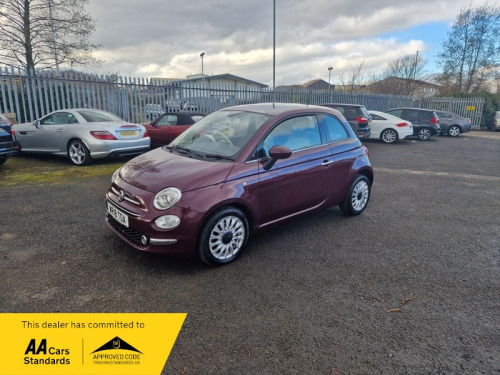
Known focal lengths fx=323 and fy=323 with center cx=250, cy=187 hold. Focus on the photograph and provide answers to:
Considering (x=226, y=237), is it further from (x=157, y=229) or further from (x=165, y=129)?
(x=165, y=129)

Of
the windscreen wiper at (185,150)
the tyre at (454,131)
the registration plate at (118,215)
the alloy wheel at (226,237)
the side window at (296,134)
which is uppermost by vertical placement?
the side window at (296,134)

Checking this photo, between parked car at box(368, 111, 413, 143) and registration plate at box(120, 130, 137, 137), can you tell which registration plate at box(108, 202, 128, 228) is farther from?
parked car at box(368, 111, 413, 143)

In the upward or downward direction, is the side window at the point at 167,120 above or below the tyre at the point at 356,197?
above

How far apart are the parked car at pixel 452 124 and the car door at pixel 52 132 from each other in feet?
61.8

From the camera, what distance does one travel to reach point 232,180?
336 cm

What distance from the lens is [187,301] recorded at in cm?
279

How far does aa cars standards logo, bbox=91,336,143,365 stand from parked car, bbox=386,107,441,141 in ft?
57.9

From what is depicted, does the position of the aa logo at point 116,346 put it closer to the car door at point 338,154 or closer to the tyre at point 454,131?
the car door at point 338,154

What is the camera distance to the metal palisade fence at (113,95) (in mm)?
10211

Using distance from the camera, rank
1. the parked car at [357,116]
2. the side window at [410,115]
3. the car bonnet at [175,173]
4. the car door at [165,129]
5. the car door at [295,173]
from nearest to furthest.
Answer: the car bonnet at [175,173] < the car door at [295,173] < the car door at [165,129] < the parked car at [357,116] < the side window at [410,115]

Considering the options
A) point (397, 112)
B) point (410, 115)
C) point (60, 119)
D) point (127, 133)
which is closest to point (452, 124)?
point (410, 115)

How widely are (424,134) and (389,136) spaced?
3023 mm

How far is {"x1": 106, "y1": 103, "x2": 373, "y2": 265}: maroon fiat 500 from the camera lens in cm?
312

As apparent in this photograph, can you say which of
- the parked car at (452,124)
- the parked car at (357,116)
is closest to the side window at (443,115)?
the parked car at (452,124)
